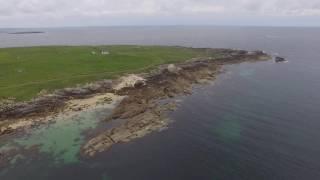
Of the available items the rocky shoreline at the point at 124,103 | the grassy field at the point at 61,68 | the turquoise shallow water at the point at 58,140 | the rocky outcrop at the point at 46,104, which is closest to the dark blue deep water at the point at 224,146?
the rocky shoreline at the point at 124,103

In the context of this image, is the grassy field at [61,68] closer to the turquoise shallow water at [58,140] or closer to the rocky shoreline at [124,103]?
the rocky shoreline at [124,103]

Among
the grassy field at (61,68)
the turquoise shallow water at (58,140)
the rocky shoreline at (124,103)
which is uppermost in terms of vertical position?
the grassy field at (61,68)

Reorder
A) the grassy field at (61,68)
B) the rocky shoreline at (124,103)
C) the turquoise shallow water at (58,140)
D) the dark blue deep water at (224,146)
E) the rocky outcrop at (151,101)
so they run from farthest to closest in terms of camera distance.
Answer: the grassy field at (61,68)
the rocky shoreline at (124,103)
the rocky outcrop at (151,101)
the turquoise shallow water at (58,140)
the dark blue deep water at (224,146)

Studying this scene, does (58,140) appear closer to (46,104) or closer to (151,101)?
(46,104)

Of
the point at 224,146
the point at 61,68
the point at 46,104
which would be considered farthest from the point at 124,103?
the point at 61,68

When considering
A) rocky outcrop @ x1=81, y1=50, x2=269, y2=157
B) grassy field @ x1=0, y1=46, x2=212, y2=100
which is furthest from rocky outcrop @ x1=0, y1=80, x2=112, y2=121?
rocky outcrop @ x1=81, y1=50, x2=269, y2=157

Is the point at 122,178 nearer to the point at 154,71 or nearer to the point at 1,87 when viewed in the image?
the point at 1,87

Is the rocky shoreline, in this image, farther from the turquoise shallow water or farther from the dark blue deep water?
the dark blue deep water
